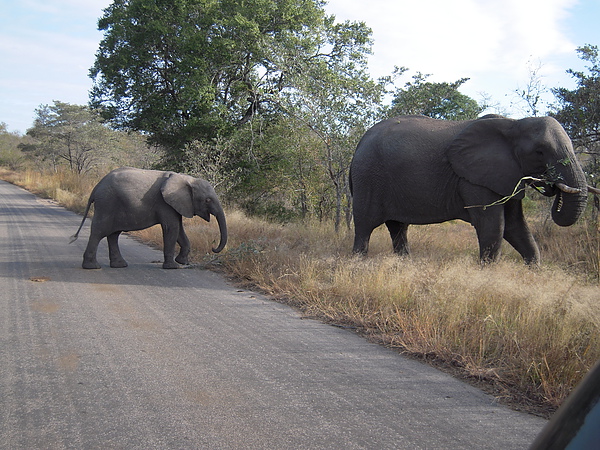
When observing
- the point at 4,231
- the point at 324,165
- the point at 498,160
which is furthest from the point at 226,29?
the point at 498,160

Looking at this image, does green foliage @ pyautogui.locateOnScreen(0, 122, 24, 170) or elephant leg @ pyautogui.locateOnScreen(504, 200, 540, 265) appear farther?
green foliage @ pyautogui.locateOnScreen(0, 122, 24, 170)

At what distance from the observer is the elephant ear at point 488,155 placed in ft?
25.4

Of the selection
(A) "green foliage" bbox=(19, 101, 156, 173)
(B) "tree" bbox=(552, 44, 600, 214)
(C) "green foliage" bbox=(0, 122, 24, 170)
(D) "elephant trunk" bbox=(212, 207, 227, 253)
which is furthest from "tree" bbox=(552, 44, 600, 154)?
(C) "green foliage" bbox=(0, 122, 24, 170)

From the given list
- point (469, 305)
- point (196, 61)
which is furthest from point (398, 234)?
point (196, 61)

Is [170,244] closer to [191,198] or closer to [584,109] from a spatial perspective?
[191,198]

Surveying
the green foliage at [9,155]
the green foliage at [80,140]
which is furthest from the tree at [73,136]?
the green foliage at [9,155]

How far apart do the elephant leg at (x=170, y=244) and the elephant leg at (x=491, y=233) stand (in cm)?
492

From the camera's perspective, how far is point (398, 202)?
8.86m

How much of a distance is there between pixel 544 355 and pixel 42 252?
9240 millimetres

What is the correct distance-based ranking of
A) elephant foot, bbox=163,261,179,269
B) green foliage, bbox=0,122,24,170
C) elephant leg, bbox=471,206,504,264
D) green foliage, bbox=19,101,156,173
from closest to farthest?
1. elephant leg, bbox=471,206,504,264
2. elephant foot, bbox=163,261,179,269
3. green foliage, bbox=19,101,156,173
4. green foliage, bbox=0,122,24,170

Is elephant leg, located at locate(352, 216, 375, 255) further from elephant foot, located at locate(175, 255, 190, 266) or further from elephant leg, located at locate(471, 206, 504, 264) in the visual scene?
elephant foot, located at locate(175, 255, 190, 266)

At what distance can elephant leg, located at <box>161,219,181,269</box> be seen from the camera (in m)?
9.14

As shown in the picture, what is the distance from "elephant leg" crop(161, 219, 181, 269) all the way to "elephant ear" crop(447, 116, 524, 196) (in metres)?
4.71

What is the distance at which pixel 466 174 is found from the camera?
26.3 ft
